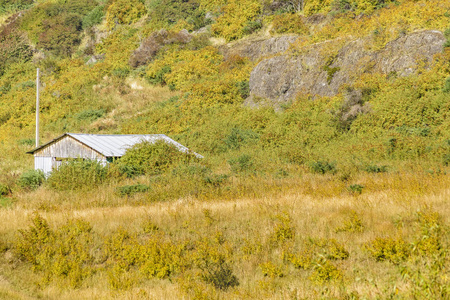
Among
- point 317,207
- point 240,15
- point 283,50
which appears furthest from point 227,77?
point 317,207

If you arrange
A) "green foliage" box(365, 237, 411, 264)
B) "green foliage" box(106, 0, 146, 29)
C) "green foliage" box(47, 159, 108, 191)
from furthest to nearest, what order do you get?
"green foliage" box(106, 0, 146, 29)
"green foliage" box(47, 159, 108, 191)
"green foliage" box(365, 237, 411, 264)

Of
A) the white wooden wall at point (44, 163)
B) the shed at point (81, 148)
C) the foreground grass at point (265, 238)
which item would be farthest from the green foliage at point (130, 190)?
the white wooden wall at point (44, 163)

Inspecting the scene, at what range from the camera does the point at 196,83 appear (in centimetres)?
3831

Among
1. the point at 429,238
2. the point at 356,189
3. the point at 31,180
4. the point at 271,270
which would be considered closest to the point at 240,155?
the point at 356,189

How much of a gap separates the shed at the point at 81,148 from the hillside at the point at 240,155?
1.28 meters

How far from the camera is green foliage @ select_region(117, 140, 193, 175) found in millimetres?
21703

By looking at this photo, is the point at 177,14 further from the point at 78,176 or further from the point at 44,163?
the point at 78,176

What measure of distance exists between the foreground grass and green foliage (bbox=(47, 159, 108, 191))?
14.2 ft

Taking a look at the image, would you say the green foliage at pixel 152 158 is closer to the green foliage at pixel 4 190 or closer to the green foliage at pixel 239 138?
the green foliage at pixel 239 138

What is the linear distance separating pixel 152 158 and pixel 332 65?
16.7 meters

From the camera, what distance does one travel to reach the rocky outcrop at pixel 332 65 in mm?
25750

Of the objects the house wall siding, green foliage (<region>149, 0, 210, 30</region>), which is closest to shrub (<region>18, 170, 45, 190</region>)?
the house wall siding

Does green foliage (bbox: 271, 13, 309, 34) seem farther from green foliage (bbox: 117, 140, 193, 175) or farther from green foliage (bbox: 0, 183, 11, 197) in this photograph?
green foliage (bbox: 0, 183, 11, 197)

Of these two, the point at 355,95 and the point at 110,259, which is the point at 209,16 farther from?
the point at 110,259
